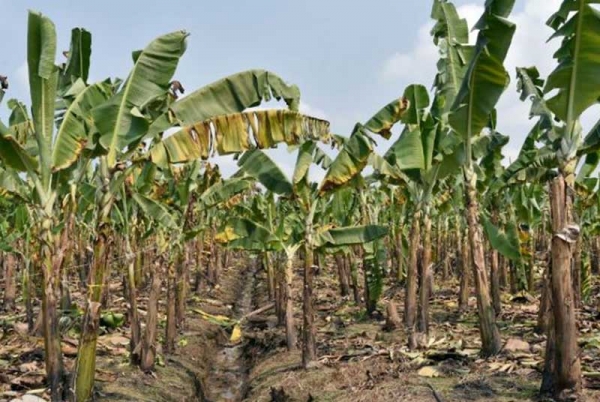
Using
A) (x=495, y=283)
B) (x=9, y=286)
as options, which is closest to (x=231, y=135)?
(x=495, y=283)

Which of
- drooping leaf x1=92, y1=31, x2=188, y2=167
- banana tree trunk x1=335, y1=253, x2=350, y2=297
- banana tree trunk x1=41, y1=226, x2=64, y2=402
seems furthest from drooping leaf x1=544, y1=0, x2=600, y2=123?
banana tree trunk x1=335, y1=253, x2=350, y2=297

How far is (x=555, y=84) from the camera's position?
252 inches

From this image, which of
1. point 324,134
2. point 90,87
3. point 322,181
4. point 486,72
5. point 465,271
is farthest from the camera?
point 465,271

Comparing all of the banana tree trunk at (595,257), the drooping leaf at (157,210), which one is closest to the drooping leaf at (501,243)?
the drooping leaf at (157,210)

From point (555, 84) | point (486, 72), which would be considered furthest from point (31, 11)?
point (555, 84)

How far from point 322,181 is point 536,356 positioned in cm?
447

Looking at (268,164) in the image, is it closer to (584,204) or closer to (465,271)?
(465,271)

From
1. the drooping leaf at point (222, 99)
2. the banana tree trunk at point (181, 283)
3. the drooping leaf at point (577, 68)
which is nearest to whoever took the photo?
the drooping leaf at point (577, 68)

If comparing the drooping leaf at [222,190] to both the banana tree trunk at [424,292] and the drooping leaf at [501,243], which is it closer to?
the banana tree trunk at [424,292]

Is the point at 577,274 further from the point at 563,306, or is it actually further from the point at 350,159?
the point at 563,306

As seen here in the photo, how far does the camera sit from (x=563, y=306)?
6.30 meters

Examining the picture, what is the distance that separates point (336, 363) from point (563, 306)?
513 cm

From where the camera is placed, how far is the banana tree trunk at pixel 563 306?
6.29 m

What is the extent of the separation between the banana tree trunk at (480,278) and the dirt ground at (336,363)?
0.26 m
